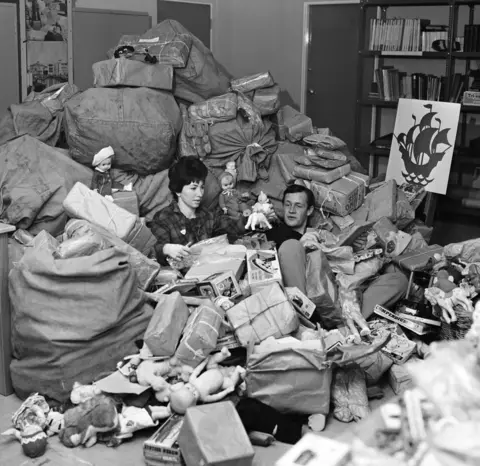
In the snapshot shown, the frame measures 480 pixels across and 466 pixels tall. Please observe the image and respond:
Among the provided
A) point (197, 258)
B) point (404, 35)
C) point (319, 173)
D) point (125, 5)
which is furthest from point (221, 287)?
point (125, 5)

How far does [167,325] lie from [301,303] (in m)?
0.67

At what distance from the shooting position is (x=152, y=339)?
3.17 meters

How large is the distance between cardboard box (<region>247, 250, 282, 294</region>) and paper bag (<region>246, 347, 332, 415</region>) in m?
0.46

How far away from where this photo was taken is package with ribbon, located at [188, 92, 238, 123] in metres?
4.58

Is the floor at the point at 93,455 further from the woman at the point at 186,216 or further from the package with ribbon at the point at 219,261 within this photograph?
the woman at the point at 186,216

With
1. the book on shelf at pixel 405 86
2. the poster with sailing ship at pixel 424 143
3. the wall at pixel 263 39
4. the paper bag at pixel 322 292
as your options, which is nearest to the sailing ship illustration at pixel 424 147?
the poster with sailing ship at pixel 424 143

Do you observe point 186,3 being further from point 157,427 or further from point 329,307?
point 157,427

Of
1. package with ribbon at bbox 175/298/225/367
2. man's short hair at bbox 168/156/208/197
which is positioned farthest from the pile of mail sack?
man's short hair at bbox 168/156/208/197

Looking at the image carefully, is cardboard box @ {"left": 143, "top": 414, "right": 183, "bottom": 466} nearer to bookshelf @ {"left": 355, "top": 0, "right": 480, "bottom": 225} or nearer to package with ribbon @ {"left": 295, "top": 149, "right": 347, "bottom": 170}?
package with ribbon @ {"left": 295, "top": 149, "right": 347, "bottom": 170}

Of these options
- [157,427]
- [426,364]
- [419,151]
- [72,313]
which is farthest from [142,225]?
[426,364]

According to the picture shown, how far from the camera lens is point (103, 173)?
13.9ft

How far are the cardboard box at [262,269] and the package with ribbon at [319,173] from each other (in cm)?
86

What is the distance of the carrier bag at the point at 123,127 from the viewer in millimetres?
4195

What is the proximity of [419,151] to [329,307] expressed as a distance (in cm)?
220
